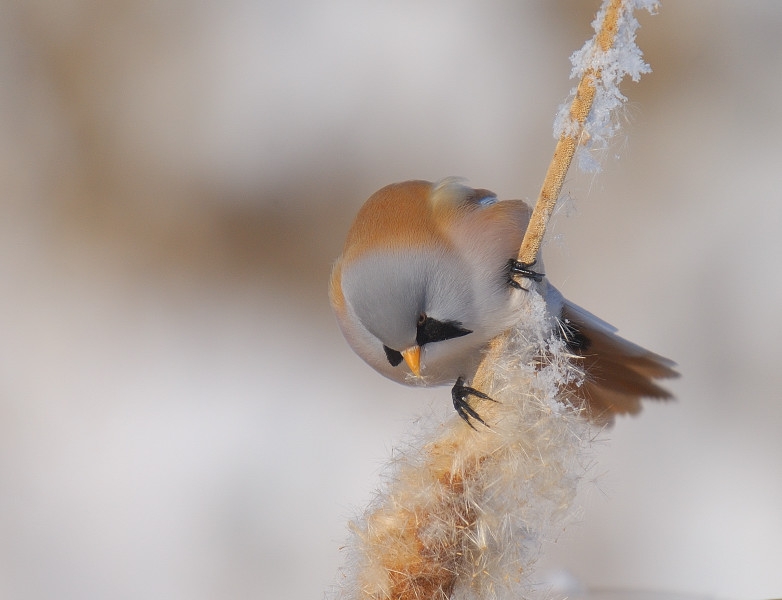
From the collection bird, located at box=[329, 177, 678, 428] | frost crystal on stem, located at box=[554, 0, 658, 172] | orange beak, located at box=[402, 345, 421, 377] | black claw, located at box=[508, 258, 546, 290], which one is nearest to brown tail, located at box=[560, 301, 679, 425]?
bird, located at box=[329, 177, 678, 428]

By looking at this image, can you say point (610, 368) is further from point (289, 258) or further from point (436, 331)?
→ point (289, 258)

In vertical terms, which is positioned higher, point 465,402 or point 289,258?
point 465,402

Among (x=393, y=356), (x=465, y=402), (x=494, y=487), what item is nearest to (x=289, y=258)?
(x=393, y=356)

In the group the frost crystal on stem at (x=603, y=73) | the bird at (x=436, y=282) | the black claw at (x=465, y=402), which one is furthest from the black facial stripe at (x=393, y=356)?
the frost crystal on stem at (x=603, y=73)

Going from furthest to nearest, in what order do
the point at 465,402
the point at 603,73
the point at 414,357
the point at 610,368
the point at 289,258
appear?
the point at 289,258 → the point at 610,368 → the point at 414,357 → the point at 465,402 → the point at 603,73

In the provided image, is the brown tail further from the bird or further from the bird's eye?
the bird's eye

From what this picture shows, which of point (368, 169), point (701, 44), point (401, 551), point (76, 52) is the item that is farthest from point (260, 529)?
point (701, 44)
